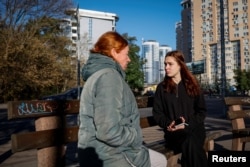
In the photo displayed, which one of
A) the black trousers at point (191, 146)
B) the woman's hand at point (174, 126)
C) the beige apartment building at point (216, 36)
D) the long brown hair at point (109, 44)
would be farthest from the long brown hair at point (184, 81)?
the beige apartment building at point (216, 36)

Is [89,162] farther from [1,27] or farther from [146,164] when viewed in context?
[1,27]

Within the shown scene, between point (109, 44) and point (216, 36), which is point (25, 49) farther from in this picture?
point (216, 36)

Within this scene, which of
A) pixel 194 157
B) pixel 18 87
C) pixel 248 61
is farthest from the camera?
pixel 248 61

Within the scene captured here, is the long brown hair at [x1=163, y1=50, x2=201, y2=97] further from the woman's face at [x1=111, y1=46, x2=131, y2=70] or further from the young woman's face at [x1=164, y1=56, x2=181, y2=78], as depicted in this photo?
the woman's face at [x1=111, y1=46, x2=131, y2=70]

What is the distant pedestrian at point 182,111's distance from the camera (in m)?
4.20

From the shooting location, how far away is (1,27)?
37.0 m

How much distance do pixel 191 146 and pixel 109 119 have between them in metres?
1.92

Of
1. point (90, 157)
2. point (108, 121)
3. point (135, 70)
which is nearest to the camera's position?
point (108, 121)

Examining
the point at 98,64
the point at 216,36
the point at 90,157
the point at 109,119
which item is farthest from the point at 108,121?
the point at 216,36

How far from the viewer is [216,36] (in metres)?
125

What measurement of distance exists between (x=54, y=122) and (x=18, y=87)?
121ft

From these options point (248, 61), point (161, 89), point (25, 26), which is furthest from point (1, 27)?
point (248, 61)

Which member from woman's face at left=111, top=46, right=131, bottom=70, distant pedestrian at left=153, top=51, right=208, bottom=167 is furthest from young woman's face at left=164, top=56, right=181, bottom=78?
woman's face at left=111, top=46, right=131, bottom=70

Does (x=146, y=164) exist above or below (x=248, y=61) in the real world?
below
